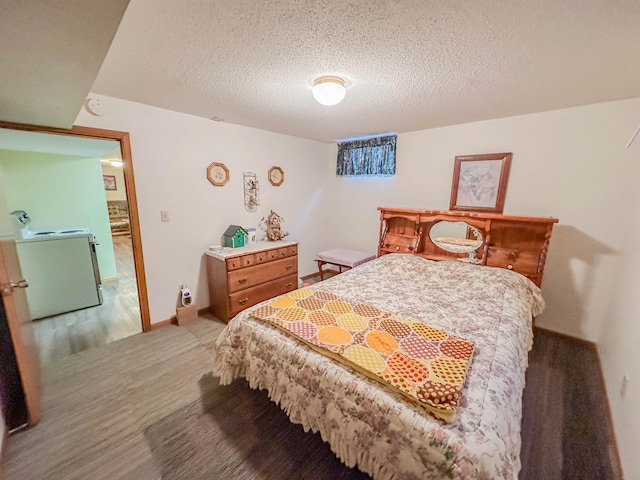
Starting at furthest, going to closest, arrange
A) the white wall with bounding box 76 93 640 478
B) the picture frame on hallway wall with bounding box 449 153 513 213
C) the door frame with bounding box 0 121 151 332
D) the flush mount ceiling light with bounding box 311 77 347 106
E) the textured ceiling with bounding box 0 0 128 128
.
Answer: the picture frame on hallway wall with bounding box 449 153 513 213
the white wall with bounding box 76 93 640 478
the door frame with bounding box 0 121 151 332
the flush mount ceiling light with bounding box 311 77 347 106
the textured ceiling with bounding box 0 0 128 128

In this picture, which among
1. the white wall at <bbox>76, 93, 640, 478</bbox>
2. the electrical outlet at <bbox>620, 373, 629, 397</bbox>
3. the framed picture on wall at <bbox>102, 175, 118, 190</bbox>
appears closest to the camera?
the electrical outlet at <bbox>620, 373, 629, 397</bbox>

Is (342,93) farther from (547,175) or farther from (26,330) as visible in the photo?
(26,330)

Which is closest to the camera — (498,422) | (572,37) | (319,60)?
(498,422)

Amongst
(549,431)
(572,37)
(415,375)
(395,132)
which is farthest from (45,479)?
(395,132)

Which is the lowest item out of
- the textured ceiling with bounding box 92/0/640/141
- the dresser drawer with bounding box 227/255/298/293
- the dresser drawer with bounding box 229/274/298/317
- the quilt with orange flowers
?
the dresser drawer with bounding box 229/274/298/317

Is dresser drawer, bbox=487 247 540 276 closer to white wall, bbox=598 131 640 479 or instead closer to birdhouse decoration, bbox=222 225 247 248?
white wall, bbox=598 131 640 479

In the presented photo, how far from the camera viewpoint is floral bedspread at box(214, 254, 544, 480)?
2.94 feet

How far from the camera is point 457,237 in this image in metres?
2.88

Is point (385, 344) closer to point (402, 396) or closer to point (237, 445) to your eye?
point (402, 396)

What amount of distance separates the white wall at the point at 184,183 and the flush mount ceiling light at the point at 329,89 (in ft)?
5.17

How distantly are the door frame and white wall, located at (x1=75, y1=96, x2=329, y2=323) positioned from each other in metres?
0.04

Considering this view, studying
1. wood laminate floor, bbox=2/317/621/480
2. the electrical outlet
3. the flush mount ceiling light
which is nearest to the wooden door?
wood laminate floor, bbox=2/317/621/480

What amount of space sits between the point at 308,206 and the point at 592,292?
3338 mm

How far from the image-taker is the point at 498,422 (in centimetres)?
95
